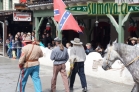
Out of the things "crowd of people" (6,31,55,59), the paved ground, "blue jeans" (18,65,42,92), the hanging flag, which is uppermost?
the hanging flag

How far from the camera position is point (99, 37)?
74.6ft

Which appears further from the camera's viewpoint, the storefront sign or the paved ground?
the storefront sign

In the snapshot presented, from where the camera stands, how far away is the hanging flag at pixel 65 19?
14709 mm

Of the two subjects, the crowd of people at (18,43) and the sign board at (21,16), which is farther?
the sign board at (21,16)

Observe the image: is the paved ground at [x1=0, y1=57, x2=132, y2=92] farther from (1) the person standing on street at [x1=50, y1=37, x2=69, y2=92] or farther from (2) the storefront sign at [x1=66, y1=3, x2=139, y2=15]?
(2) the storefront sign at [x1=66, y1=3, x2=139, y2=15]

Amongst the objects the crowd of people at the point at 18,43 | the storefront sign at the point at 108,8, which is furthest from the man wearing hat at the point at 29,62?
the crowd of people at the point at 18,43

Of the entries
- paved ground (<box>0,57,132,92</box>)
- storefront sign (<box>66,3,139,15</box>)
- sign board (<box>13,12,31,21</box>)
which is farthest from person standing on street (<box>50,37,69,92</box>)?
sign board (<box>13,12,31,21</box>)

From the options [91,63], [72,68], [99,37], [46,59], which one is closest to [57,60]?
[72,68]

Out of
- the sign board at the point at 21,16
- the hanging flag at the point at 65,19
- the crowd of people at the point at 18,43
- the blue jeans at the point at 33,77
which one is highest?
the hanging flag at the point at 65,19

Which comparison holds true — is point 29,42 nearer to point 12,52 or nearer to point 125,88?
point 125,88

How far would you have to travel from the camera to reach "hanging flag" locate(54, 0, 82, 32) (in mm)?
14709

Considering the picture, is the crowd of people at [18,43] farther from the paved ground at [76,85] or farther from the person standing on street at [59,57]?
the person standing on street at [59,57]

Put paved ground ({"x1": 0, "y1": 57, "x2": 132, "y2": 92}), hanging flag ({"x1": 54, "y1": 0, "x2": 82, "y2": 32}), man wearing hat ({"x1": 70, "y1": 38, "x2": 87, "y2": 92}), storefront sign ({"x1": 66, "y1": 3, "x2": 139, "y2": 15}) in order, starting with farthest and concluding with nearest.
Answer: hanging flag ({"x1": 54, "y1": 0, "x2": 82, "y2": 32}) → storefront sign ({"x1": 66, "y1": 3, "x2": 139, "y2": 15}) → paved ground ({"x1": 0, "y1": 57, "x2": 132, "y2": 92}) → man wearing hat ({"x1": 70, "y1": 38, "x2": 87, "y2": 92})

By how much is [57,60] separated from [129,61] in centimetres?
307
